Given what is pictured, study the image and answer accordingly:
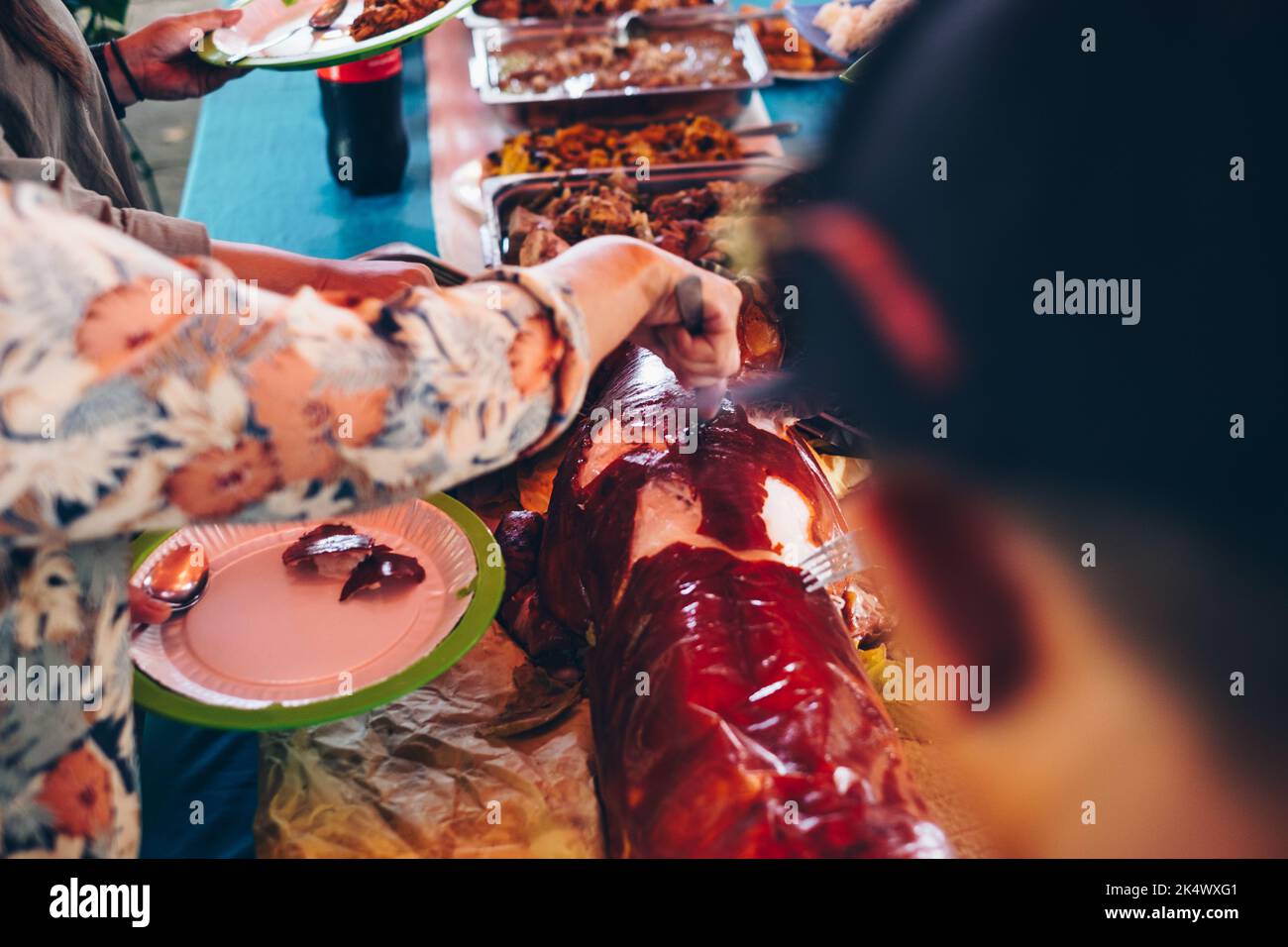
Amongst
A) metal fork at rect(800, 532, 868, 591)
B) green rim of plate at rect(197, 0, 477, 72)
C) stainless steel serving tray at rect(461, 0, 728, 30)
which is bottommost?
metal fork at rect(800, 532, 868, 591)

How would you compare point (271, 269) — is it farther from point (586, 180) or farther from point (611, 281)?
point (586, 180)

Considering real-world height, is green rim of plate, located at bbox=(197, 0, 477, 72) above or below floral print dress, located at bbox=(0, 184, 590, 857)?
above

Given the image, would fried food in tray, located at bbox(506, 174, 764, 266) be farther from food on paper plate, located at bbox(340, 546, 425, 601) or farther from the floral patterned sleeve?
the floral patterned sleeve

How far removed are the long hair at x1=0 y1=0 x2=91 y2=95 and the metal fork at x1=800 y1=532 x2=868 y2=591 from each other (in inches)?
48.0

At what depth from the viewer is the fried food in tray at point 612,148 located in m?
2.42

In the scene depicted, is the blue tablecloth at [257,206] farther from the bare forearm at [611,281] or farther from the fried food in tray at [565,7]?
the bare forearm at [611,281]

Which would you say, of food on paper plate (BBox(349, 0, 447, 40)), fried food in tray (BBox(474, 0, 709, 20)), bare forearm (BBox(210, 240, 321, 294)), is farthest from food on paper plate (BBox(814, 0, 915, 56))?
bare forearm (BBox(210, 240, 321, 294))

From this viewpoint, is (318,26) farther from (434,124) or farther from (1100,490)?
(1100,490)

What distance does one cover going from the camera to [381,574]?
4.57 ft

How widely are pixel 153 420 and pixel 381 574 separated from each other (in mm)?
643

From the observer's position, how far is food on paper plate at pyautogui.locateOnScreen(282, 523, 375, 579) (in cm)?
142

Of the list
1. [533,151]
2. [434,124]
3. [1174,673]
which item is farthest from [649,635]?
[434,124]

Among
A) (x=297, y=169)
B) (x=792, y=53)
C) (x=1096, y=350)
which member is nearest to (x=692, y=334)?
(x=1096, y=350)

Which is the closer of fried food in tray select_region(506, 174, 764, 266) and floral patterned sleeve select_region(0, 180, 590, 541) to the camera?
floral patterned sleeve select_region(0, 180, 590, 541)
